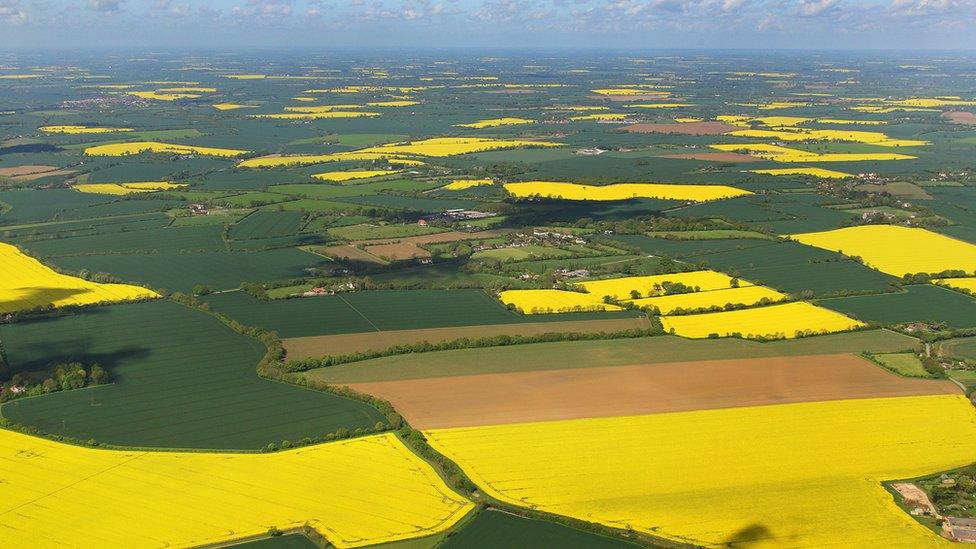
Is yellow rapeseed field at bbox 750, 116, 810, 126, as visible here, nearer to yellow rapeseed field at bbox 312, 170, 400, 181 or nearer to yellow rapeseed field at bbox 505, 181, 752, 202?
yellow rapeseed field at bbox 505, 181, 752, 202

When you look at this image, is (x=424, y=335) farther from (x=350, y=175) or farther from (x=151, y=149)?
(x=151, y=149)

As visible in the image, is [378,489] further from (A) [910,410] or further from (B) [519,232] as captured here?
(B) [519,232]

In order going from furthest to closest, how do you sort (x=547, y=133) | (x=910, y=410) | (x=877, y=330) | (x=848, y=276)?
(x=547, y=133), (x=848, y=276), (x=877, y=330), (x=910, y=410)

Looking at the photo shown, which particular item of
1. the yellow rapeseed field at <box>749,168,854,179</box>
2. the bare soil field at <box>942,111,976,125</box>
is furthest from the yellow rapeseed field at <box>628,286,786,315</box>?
the bare soil field at <box>942,111,976,125</box>

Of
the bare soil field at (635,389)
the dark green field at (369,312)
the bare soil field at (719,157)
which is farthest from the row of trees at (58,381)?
the bare soil field at (719,157)

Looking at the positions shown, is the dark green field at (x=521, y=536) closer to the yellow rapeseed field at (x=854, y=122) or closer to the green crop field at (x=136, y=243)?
the green crop field at (x=136, y=243)

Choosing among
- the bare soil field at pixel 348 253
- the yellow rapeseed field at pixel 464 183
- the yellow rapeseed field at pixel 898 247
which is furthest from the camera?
the yellow rapeseed field at pixel 464 183

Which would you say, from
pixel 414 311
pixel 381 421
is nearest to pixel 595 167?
pixel 414 311
